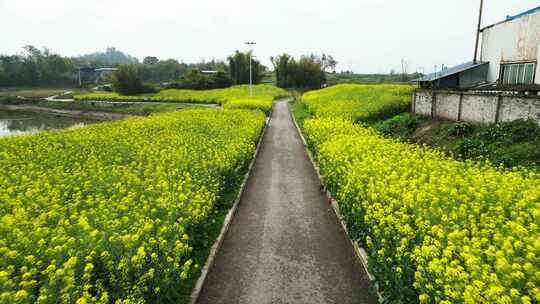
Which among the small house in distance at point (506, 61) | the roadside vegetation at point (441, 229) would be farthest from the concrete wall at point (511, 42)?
the roadside vegetation at point (441, 229)

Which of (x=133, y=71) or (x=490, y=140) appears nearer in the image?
(x=490, y=140)

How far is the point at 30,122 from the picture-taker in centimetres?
4938

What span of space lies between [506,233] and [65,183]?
1012 cm

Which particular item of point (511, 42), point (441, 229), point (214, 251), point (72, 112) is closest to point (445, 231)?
point (441, 229)

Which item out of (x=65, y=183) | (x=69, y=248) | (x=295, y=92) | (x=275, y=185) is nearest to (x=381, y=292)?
(x=69, y=248)

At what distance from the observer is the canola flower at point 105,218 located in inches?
188

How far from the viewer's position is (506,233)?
17.5ft

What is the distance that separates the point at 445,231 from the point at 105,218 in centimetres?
613

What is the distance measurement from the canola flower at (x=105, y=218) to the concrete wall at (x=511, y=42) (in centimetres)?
1651

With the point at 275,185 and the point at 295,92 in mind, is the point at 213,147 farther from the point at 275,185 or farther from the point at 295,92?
the point at 295,92

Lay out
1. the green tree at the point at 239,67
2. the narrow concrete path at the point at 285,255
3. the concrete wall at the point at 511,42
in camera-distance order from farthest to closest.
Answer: the green tree at the point at 239,67, the concrete wall at the point at 511,42, the narrow concrete path at the point at 285,255

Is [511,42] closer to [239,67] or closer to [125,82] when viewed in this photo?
[239,67]

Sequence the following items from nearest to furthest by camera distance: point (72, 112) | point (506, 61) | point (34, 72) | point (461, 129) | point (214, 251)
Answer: point (214, 251) → point (461, 129) → point (506, 61) → point (72, 112) → point (34, 72)

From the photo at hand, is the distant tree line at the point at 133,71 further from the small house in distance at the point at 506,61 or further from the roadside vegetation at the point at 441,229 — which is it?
the roadside vegetation at the point at 441,229
